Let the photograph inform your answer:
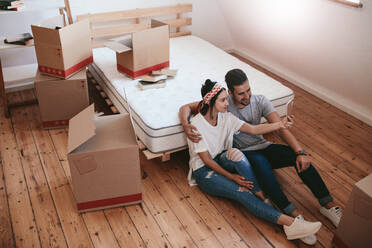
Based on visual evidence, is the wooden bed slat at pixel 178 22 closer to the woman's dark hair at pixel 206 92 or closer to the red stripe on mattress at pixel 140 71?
the red stripe on mattress at pixel 140 71

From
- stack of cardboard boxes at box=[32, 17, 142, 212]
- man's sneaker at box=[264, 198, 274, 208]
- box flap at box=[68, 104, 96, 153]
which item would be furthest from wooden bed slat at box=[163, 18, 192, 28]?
man's sneaker at box=[264, 198, 274, 208]

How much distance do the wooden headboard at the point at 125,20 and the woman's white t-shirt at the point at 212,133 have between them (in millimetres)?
1752

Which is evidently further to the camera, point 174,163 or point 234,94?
point 174,163

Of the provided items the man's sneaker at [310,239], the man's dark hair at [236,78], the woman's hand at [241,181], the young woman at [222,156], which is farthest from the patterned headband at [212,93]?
the man's sneaker at [310,239]

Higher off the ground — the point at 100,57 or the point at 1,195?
the point at 100,57

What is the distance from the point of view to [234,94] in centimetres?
221

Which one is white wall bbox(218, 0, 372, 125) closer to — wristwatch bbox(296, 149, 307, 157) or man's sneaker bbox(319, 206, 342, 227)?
wristwatch bbox(296, 149, 307, 157)

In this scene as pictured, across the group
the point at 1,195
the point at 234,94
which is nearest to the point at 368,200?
the point at 234,94

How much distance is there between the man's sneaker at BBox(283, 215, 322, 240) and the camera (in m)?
1.91

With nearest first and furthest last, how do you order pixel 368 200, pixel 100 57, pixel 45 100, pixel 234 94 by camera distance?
pixel 368 200
pixel 234 94
pixel 45 100
pixel 100 57

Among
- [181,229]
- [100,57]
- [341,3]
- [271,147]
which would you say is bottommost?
[181,229]

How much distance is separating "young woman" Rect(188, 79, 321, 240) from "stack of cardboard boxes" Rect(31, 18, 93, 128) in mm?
1113

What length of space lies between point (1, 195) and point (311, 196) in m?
1.98

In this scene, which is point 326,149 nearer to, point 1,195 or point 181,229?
point 181,229
